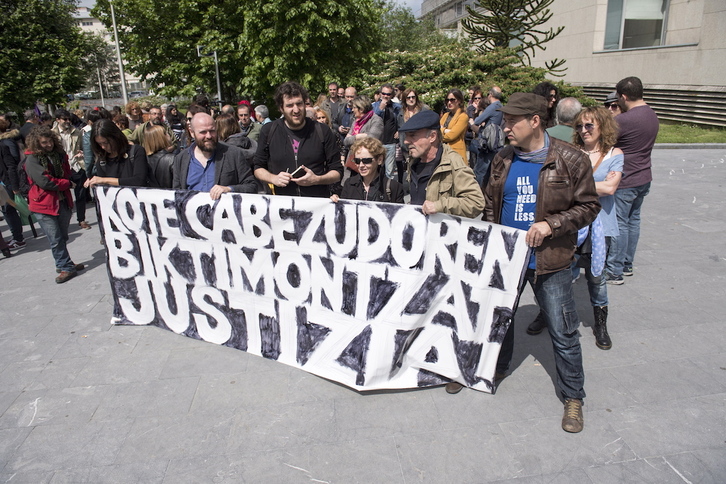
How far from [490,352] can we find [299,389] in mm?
1357

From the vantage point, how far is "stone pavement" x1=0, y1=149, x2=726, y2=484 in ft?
9.31

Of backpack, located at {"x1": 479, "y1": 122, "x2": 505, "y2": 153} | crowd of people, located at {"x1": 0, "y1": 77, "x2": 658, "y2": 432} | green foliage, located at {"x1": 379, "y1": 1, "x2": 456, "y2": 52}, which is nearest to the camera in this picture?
crowd of people, located at {"x1": 0, "y1": 77, "x2": 658, "y2": 432}

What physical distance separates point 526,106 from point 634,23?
22.6 meters

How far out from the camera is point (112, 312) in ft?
16.4

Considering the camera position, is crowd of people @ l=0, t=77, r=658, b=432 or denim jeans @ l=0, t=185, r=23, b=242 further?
denim jeans @ l=0, t=185, r=23, b=242

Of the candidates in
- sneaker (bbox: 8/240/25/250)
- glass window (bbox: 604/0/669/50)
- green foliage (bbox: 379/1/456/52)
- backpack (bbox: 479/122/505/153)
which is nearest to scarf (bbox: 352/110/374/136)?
backpack (bbox: 479/122/505/153)

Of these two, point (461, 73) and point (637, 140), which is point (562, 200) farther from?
point (461, 73)

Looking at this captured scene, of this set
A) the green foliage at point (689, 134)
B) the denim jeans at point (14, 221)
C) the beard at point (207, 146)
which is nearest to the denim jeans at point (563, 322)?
the beard at point (207, 146)

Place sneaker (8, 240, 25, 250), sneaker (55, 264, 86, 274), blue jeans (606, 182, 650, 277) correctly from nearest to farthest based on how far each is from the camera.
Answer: blue jeans (606, 182, 650, 277), sneaker (55, 264, 86, 274), sneaker (8, 240, 25, 250)

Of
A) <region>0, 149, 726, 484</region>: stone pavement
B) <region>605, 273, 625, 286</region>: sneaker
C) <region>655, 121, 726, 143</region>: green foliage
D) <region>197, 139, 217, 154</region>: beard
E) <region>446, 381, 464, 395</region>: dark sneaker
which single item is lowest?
<region>0, 149, 726, 484</region>: stone pavement

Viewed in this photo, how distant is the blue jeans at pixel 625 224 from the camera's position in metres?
5.14

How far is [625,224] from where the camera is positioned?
521 centimetres

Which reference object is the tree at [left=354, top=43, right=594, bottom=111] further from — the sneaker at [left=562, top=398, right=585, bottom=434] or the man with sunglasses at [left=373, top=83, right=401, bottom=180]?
the sneaker at [left=562, top=398, right=585, bottom=434]

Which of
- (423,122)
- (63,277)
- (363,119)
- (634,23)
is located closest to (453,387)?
(423,122)
